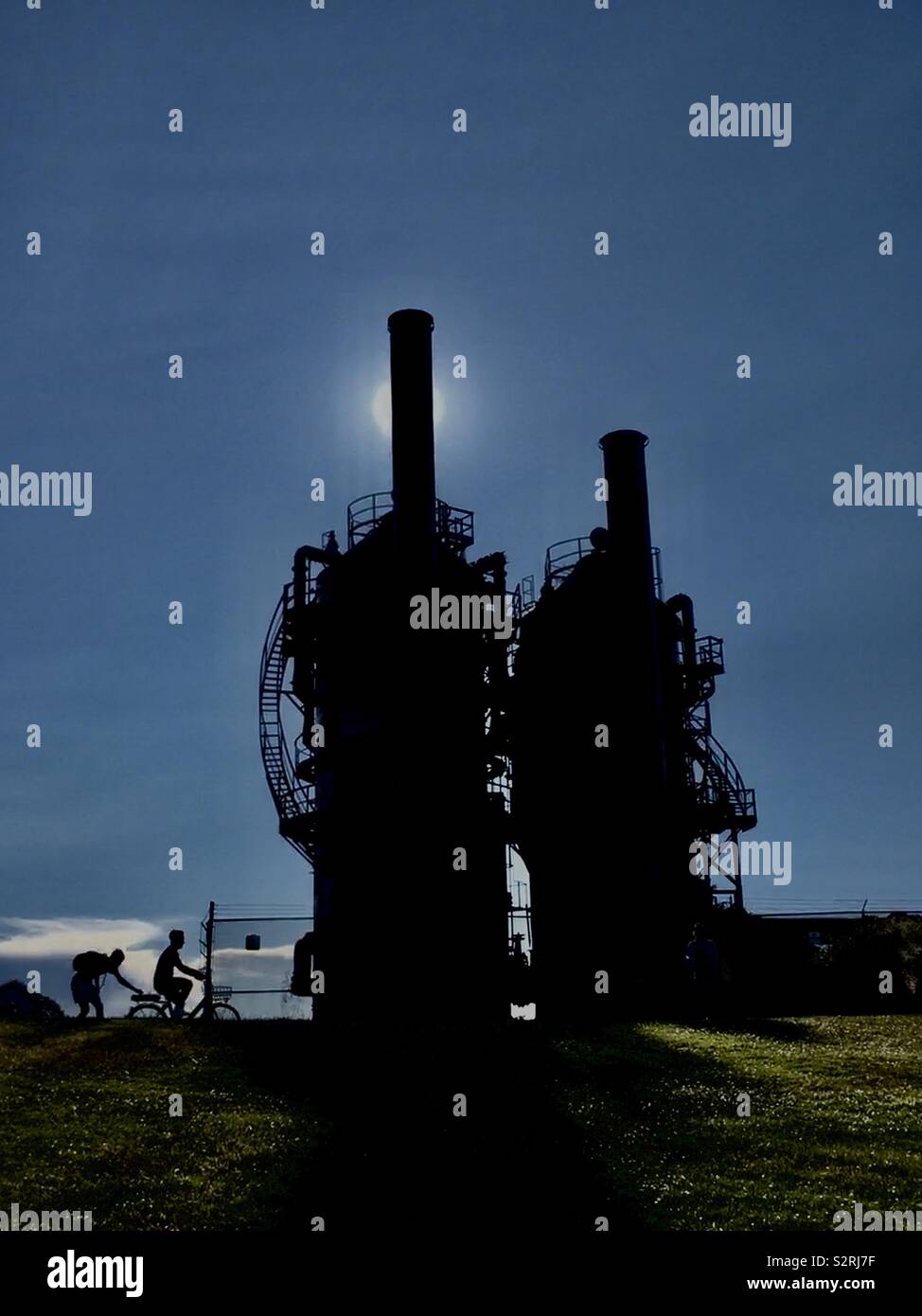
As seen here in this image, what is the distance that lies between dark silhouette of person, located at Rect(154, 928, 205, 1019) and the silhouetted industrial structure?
27.4 ft

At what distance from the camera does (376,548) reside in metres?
35.9

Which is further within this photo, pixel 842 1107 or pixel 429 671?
pixel 429 671

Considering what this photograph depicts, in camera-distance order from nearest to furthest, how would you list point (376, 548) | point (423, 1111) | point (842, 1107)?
point (423, 1111) < point (842, 1107) < point (376, 548)

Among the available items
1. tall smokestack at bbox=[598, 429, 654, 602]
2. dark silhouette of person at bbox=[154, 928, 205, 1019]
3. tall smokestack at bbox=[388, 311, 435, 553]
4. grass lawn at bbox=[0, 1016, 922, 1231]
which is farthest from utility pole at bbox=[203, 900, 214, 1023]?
tall smokestack at bbox=[598, 429, 654, 602]

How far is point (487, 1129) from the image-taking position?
12453 mm

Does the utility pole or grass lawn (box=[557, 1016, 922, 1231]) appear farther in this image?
the utility pole

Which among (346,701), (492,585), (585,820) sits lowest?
(585,820)

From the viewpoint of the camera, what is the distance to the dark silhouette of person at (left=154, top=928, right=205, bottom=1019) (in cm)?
2231

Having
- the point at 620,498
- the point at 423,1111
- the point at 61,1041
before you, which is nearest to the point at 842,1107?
the point at 423,1111

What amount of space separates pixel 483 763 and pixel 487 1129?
2238 cm

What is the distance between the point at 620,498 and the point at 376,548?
988 cm

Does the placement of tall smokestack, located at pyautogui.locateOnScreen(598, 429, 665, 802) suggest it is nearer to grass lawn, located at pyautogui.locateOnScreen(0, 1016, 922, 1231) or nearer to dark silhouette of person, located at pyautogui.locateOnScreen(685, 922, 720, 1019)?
dark silhouette of person, located at pyautogui.locateOnScreen(685, 922, 720, 1019)
